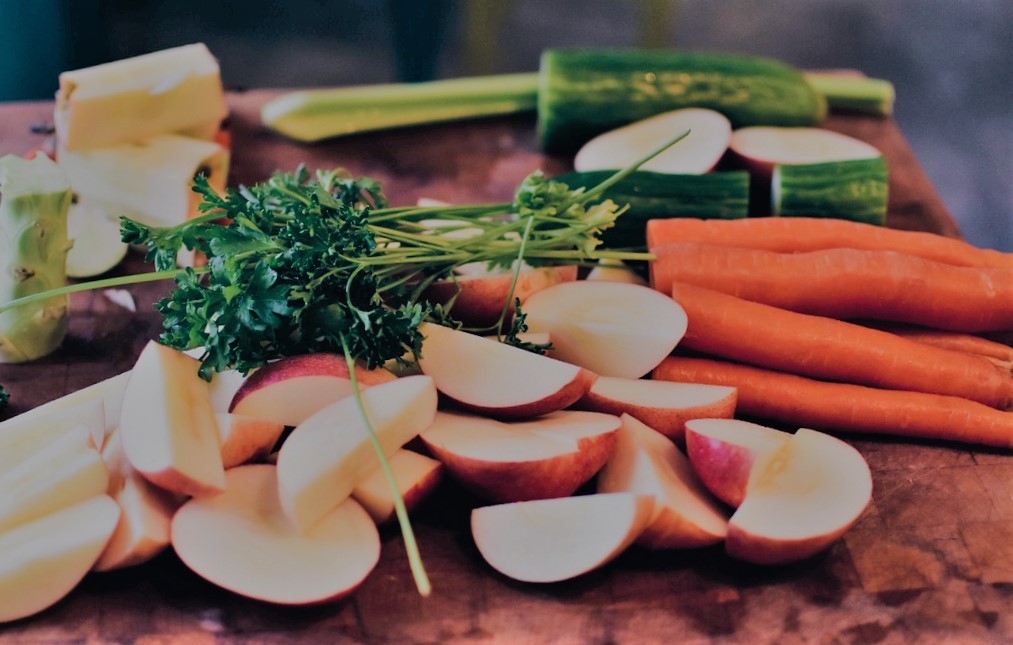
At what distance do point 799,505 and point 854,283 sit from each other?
0.78 meters

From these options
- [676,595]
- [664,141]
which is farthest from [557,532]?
[664,141]

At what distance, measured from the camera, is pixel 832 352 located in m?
2.30

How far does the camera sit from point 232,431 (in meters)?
1.87

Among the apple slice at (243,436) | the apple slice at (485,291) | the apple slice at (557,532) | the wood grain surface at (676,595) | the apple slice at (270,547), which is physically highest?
the apple slice at (485,291)

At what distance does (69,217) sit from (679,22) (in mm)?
3903

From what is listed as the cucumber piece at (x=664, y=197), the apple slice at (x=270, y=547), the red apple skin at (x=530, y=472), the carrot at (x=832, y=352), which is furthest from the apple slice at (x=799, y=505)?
the cucumber piece at (x=664, y=197)

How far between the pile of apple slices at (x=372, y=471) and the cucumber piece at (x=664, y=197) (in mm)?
685

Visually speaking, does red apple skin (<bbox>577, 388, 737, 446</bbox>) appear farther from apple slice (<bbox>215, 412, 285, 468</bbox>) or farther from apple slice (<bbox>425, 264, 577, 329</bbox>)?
apple slice (<bbox>215, 412, 285, 468</bbox>)

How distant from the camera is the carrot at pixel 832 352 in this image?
2.30 meters

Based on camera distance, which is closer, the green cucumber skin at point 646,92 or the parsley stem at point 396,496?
the parsley stem at point 396,496

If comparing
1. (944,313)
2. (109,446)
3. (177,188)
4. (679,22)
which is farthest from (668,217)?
(679,22)

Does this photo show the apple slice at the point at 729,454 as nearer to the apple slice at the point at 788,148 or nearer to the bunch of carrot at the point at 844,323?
the bunch of carrot at the point at 844,323

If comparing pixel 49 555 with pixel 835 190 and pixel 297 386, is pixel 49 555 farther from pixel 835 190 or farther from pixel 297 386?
pixel 835 190

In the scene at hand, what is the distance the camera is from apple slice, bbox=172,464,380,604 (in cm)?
169
